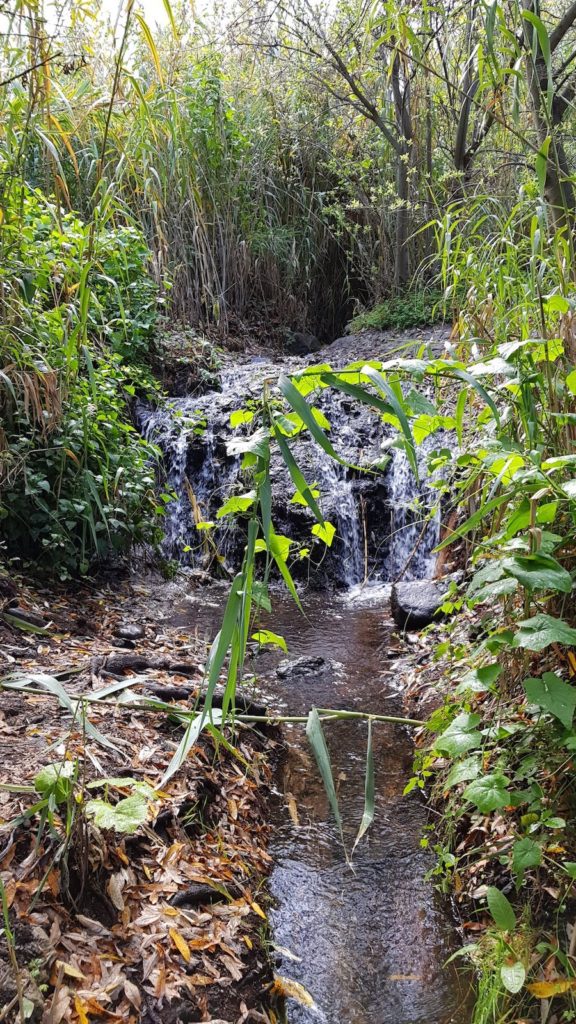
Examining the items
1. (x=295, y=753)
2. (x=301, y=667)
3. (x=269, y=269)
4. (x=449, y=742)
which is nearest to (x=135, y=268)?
(x=269, y=269)

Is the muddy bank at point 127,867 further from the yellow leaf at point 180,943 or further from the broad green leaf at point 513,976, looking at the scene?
the broad green leaf at point 513,976

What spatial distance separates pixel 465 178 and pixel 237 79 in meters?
Result: 3.41

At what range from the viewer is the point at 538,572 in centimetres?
149

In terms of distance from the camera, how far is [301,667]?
3746 mm

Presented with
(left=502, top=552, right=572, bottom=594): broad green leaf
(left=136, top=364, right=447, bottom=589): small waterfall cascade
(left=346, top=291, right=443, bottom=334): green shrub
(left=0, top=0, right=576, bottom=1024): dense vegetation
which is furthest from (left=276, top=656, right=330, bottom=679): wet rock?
(left=346, top=291, right=443, bottom=334): green shrub

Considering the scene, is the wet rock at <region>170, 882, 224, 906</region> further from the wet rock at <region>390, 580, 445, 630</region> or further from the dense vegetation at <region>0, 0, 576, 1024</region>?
the wet rock at <region>390, 580, 445, 630</region>

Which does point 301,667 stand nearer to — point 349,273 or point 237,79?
point 349,273

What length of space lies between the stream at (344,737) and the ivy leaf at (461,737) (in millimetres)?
617

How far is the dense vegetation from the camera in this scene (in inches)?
63.7

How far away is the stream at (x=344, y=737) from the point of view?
6.06 feet

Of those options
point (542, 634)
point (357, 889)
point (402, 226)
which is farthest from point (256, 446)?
point (402, 226)

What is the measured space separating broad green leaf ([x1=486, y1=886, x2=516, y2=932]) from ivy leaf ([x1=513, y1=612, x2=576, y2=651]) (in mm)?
609

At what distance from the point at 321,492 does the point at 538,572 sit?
4547 millimetres

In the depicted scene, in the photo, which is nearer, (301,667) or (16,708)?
(16,708)
